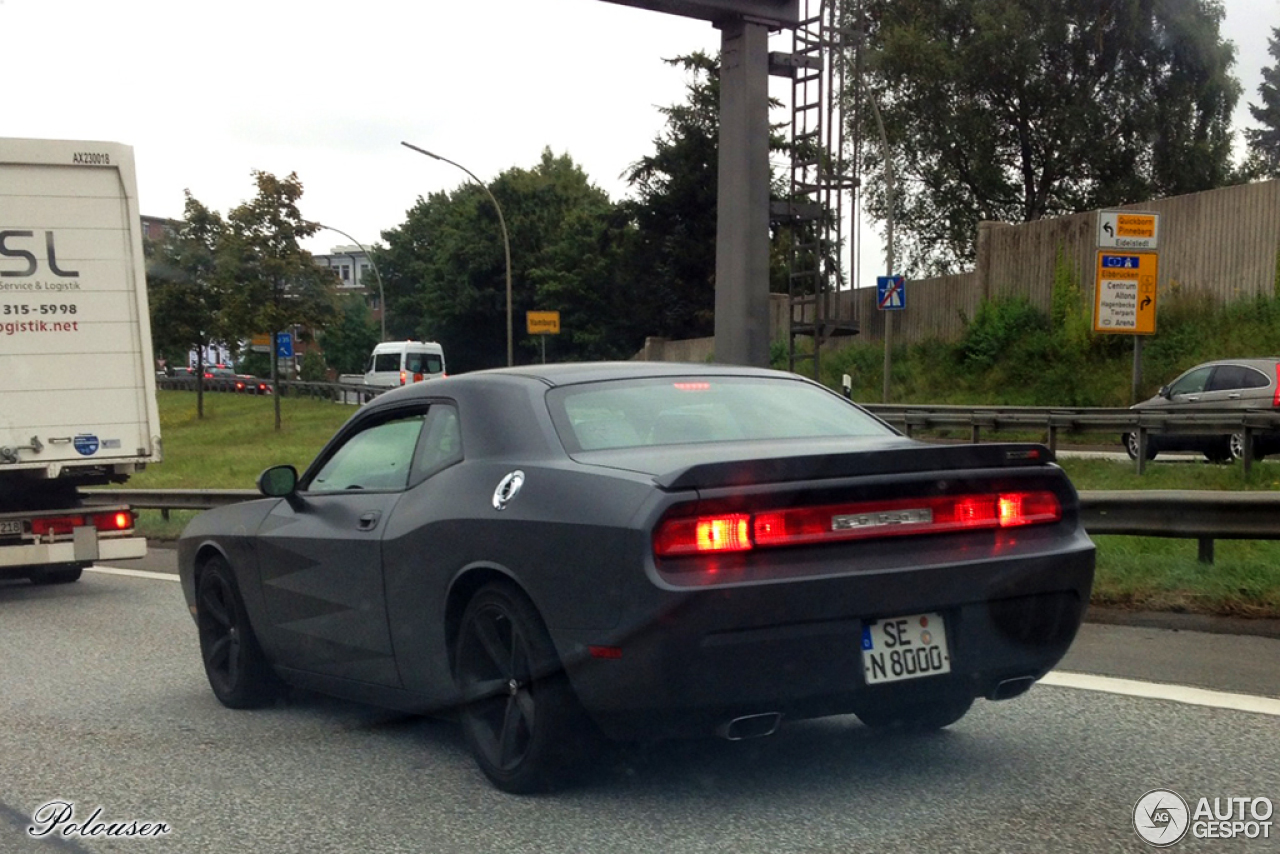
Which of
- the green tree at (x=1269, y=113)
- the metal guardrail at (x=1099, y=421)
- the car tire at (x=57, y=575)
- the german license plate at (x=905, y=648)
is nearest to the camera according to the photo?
the german license plate at (x=905, y=648)

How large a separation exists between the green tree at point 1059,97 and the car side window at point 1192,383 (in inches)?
950

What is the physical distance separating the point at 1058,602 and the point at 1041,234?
31.1 metres

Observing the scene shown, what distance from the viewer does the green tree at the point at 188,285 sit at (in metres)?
46.4

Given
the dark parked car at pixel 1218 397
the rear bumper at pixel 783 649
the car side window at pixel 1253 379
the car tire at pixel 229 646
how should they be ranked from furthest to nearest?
the car side window at pixel 1253 379 < the dark parked car at pixel 1218 397 < the car tire at pixel 229 646 < the rear bumper at pixel 783 649

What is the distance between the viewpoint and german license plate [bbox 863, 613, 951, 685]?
4805 mm

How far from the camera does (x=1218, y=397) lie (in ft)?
69.7

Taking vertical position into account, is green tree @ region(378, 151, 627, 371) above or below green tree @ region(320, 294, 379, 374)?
above

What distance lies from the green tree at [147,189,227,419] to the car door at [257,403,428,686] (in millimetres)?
40554

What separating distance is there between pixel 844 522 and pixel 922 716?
1336mm

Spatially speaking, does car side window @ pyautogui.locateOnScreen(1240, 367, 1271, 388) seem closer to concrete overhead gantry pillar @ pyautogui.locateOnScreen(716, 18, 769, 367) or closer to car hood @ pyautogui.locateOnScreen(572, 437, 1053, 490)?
concrete overhead gantry pillar @ pyautogui.locateOnScreen(716, 18, 769, 367)

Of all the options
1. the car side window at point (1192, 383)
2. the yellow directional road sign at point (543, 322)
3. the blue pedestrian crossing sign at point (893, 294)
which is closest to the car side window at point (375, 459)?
the car side window at point (1192, 383)

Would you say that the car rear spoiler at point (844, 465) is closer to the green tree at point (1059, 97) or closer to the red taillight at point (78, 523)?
the red taillight at point (78, 523)

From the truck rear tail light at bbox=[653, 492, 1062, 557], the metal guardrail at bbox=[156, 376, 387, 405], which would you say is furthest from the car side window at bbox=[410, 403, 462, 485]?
the metal guardrail at bbox=[156, 376, 387, 405]

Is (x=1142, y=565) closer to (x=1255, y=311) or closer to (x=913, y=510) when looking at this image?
(x=913, y=510)
